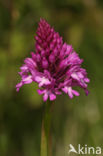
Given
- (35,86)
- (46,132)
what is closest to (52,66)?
(46,132)

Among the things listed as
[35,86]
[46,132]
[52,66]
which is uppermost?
[35,86]

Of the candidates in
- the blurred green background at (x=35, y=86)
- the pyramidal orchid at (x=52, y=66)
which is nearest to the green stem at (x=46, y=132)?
the pyramidal orchid at (x=52, y=66)

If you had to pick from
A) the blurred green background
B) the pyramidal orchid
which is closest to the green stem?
the pyramidal orchid

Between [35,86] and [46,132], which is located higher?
[35,86]

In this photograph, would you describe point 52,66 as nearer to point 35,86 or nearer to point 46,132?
point 46,132

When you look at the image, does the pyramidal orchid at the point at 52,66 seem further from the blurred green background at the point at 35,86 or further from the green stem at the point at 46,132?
the blurred green background at the point at 35,86
